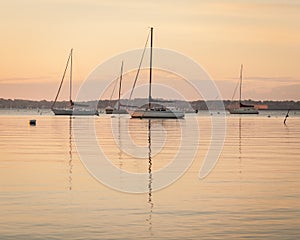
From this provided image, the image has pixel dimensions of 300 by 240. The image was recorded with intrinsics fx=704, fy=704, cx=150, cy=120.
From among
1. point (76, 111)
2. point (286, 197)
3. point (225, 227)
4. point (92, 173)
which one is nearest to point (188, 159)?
point (92, 173)

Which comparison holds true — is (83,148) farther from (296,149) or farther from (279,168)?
(279,168)

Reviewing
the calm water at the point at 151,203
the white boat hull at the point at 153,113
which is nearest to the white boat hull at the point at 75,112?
the white boat hull at the point at 153,113

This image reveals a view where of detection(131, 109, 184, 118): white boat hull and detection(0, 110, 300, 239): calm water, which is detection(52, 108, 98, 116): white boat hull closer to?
detection(131, 109, 184, 118): white boat hull

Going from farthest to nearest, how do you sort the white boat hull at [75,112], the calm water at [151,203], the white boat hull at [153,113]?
the white boat hull at [75,112]
the white boat hull at [153,113]
the calm water at [151,203]

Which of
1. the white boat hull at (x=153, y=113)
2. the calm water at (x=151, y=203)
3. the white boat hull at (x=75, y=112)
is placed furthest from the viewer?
the white boat hull at (x=75, y=112)

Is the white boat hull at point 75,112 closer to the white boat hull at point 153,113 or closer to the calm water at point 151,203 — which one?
the white boat hull at point 153,113

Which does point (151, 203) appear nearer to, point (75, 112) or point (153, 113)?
point (153, 113)

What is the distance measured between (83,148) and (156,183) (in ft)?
65.6

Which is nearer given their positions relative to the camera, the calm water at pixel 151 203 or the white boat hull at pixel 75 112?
the calm water at pixel 151 203

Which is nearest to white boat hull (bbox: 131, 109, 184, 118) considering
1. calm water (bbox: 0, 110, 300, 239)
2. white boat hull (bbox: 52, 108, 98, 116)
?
white boat hull (bbox: 52, 108, 98, 116)

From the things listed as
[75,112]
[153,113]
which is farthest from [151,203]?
Answer: [75,112]

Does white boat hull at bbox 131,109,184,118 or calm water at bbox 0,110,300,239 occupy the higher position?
white boat hull at bbox 131,109,184,118

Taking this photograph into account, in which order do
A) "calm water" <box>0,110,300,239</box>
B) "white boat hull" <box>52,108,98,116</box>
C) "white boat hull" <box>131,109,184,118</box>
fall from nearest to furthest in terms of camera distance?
"calm water" <box>0,110,300,239</box> → "white boat hull" <box>131,109,184,118</box> → "white boat hull" <box>52,108,98,116</box>

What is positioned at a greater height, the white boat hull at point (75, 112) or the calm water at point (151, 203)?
the white boat hull at point (75, 112)
